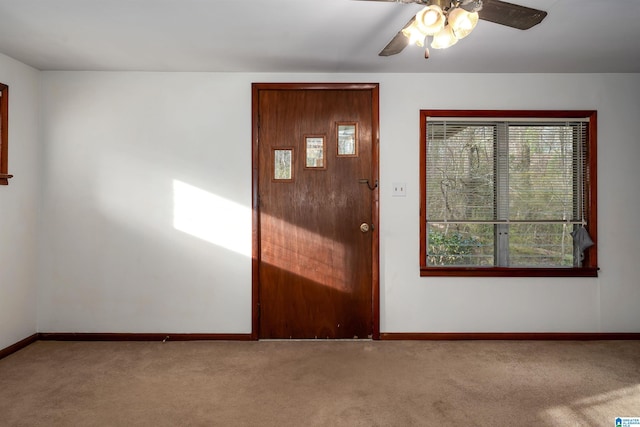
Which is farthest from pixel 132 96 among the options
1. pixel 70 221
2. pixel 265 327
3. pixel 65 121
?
pixel 265 327

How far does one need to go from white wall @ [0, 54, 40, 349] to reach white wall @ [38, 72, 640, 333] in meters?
0.10

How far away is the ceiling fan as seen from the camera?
1.69m

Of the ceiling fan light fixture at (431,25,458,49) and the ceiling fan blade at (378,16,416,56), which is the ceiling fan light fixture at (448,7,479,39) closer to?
the ceiling fan light fixture at (431,25,458,49)

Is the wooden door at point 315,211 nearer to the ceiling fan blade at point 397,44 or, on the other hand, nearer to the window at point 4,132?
the ceiling fan blade at point 397,44

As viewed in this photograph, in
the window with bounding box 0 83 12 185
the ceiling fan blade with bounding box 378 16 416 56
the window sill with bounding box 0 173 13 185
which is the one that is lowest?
the window sill with bounding box 0 173 13 185

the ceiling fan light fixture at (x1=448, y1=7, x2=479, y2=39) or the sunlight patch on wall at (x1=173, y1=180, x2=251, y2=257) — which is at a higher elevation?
the ceiling fan light fixture at (x1=448, y1=7, x2=479, y2=39)

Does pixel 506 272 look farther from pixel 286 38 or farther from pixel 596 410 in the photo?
pixel 286 38

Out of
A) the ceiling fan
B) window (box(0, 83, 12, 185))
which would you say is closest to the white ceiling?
window (box(0, 83, 12, 185))

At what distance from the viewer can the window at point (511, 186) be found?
3697 millimetres

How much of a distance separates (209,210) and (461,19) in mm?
2592

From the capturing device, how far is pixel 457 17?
170 cm

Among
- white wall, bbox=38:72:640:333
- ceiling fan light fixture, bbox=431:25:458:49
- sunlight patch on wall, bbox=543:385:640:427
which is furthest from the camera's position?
white wall, bbox=38:72:640:333

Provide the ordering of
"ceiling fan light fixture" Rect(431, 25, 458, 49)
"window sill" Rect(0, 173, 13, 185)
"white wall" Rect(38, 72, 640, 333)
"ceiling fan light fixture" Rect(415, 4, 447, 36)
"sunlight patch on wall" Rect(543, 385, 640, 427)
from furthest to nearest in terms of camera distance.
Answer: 1. "white wall" Rect(38, 72, 640, 333)
2. "window sill" Rect(0, 173, 13, 185)
3. "sunlight patch on wall" Rect(543, 385, 640, 427)
4. "ceiling fan light fixture" Rect(431, 25, 458, 49)
5. "ceiling fan light fixture" Rect(415, 4, 447, 36)

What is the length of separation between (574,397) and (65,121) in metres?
4.33
